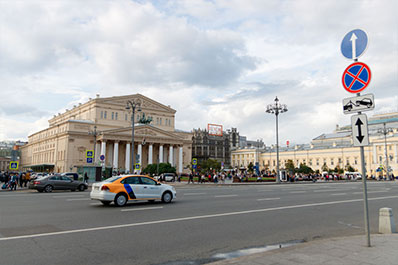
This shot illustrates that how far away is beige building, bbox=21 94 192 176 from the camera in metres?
77.0

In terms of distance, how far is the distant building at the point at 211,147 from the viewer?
450 ft

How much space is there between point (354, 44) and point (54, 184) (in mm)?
25045

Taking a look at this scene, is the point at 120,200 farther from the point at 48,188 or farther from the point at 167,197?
the point at 48,188

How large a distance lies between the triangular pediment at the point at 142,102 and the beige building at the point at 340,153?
43.1m

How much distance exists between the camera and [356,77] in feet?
23.3

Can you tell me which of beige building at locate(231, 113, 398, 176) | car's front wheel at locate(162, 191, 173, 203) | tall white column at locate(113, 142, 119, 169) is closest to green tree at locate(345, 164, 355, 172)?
beige building at locate(231, 113, 398, 176)

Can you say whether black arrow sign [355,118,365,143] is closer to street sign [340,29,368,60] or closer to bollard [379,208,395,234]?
street sign [340,29,368,60]

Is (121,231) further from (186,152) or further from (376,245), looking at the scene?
(186,152)

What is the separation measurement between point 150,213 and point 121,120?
77.0 m

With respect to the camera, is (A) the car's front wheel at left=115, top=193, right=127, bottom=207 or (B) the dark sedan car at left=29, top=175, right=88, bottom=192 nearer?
(A) the car's front wheel at left=115, top=193, right=127, bottom=207

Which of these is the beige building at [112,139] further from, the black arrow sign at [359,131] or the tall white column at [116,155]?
the black arrow sign at [359,131]

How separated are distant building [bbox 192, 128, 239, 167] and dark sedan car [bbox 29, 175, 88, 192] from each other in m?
107

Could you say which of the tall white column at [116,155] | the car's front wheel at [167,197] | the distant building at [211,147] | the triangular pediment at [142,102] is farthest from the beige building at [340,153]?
the car's front wheel at [167,197]

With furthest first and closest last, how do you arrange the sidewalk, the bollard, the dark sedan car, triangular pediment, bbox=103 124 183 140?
1. triangular pediment, bbox=103 124 183 140
2. the dark sedan car
3. the bollard
4. the sidewalk
